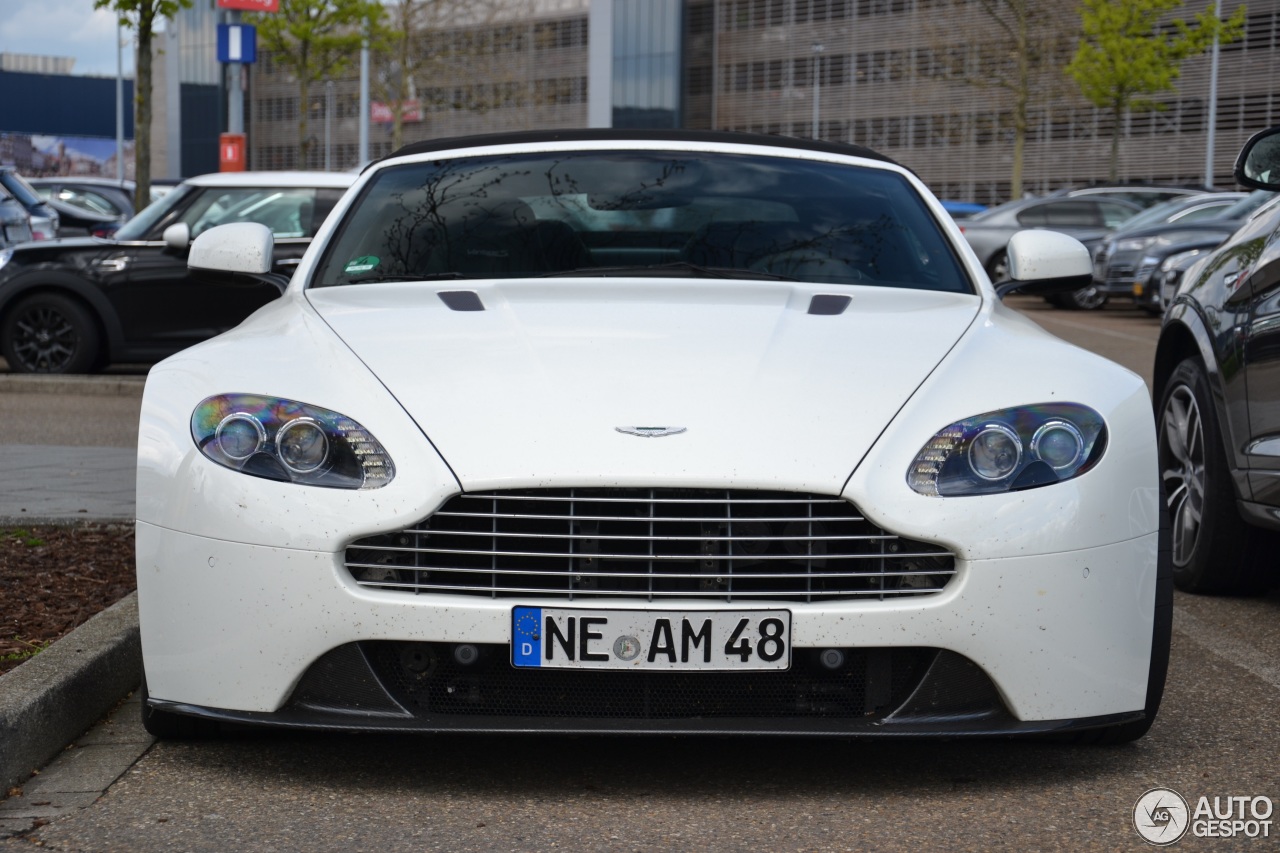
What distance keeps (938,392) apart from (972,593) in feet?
1.46

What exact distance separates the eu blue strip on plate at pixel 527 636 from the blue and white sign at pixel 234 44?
17.6 metres

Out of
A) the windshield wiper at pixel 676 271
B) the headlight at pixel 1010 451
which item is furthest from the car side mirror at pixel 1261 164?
the headlight at pixel 1010 451

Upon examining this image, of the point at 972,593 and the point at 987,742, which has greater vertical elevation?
the point at 972,593

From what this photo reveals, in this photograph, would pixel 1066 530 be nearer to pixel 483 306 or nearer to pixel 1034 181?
pixel 483 306

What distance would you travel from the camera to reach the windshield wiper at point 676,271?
14.4 feet

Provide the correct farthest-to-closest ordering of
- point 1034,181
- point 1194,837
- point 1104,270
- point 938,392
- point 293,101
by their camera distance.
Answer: point 293,101, point 1034,181, point 1104,270, point 938,392, point 1194,837

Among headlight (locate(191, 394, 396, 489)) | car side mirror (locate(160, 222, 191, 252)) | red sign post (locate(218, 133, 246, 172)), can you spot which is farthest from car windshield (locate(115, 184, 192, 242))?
red sign post (locate(218, 133, 246, 172))

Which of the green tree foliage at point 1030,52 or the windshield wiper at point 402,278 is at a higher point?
the green tree foliage at point 1030,52

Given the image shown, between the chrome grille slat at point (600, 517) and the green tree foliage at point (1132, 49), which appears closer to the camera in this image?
the chrome grille slat at point (600, 517)

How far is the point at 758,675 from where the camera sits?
3215mm

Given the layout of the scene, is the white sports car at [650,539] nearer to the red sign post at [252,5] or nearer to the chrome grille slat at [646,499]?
the chrome grille slat at [646,499]

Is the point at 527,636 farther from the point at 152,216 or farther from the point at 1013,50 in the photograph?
the point at 1013,50

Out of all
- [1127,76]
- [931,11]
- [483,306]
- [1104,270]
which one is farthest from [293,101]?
Result: [483,306]

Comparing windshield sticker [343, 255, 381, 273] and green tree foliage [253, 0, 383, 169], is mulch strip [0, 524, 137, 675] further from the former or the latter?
green tree foliage [253, 0, 383, 169]
